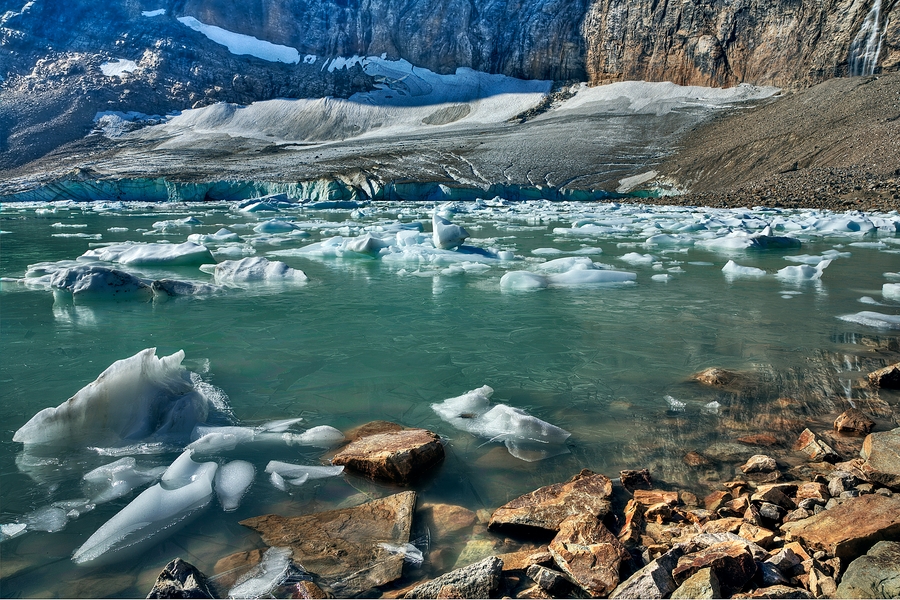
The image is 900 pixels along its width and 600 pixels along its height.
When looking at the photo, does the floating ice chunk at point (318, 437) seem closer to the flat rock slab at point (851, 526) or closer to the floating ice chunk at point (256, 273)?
the flat rock slab at point (851, 526)

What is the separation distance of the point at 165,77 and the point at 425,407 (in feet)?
161

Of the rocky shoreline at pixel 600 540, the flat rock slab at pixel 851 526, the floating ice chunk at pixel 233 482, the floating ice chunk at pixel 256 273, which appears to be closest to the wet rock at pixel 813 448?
the rocky shoreline at pixel 600 540

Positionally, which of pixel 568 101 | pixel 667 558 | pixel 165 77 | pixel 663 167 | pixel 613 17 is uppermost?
pixel 613 17

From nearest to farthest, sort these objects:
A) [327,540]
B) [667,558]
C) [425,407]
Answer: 1. [667,558]
2. [327,540]
3. [425,407]

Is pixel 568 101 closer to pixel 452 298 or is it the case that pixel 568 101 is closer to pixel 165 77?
pixel 165 77

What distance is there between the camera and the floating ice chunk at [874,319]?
3727 millimetres

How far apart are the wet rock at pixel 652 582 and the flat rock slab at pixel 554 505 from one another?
1.01 feet

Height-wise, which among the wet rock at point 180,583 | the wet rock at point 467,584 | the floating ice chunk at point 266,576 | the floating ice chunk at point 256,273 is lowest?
the floating ice chunk at point 266,576

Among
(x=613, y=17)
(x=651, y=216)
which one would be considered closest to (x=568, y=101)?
(x=613, y=17)

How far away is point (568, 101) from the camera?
39.1 metres

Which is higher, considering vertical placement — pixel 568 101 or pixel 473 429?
pixel 568 101

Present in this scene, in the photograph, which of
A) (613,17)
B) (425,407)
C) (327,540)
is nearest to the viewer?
(327,540)

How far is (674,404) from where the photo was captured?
2547 mm

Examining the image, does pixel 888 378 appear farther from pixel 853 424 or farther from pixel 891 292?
pixel 891 292
